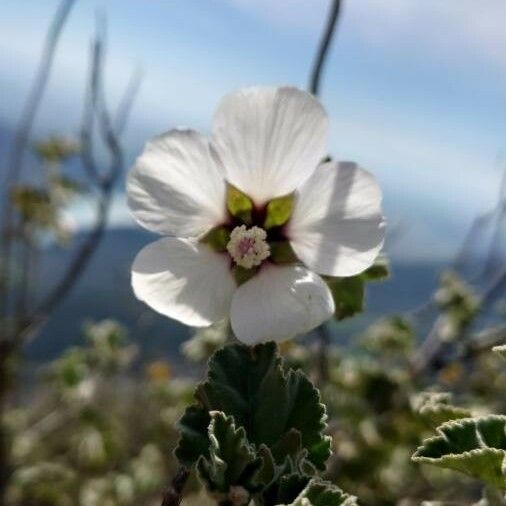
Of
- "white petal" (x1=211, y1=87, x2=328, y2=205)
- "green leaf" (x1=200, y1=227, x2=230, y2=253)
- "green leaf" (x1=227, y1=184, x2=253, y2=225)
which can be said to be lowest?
"green leaf" (x1=200, y1=227, x2=230, y2=253)

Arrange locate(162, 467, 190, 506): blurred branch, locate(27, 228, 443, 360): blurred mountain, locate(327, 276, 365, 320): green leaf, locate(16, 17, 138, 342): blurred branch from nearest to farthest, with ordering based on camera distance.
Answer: locate(162, 467, 190, 506): blurred branch
locate(327, 276, 365, 320): green leaf
locate(16, 17, 138, 342): blurred branch
locate(27, 228, 443, 360): blurred mountain

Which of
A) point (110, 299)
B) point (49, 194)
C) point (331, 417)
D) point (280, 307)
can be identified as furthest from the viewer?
point (110, 299)

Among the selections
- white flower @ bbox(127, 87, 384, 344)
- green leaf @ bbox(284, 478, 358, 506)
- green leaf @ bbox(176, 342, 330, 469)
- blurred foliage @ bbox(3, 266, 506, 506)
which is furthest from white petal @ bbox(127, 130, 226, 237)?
blurred foliage @ bbox(3, 266, 506, 506)

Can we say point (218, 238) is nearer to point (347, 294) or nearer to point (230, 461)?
point (347, 294)

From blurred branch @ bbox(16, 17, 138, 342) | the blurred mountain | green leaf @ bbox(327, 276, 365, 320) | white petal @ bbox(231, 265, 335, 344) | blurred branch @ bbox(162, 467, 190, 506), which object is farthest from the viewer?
the blurred mountain

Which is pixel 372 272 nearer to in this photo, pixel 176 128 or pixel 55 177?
pixel 176 128

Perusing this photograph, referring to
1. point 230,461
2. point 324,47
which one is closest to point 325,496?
point 230,461

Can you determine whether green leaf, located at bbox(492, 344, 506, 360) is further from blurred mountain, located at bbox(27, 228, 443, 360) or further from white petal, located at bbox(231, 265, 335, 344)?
blurred mountain, located at bbox(27, 228, 443, 360)
